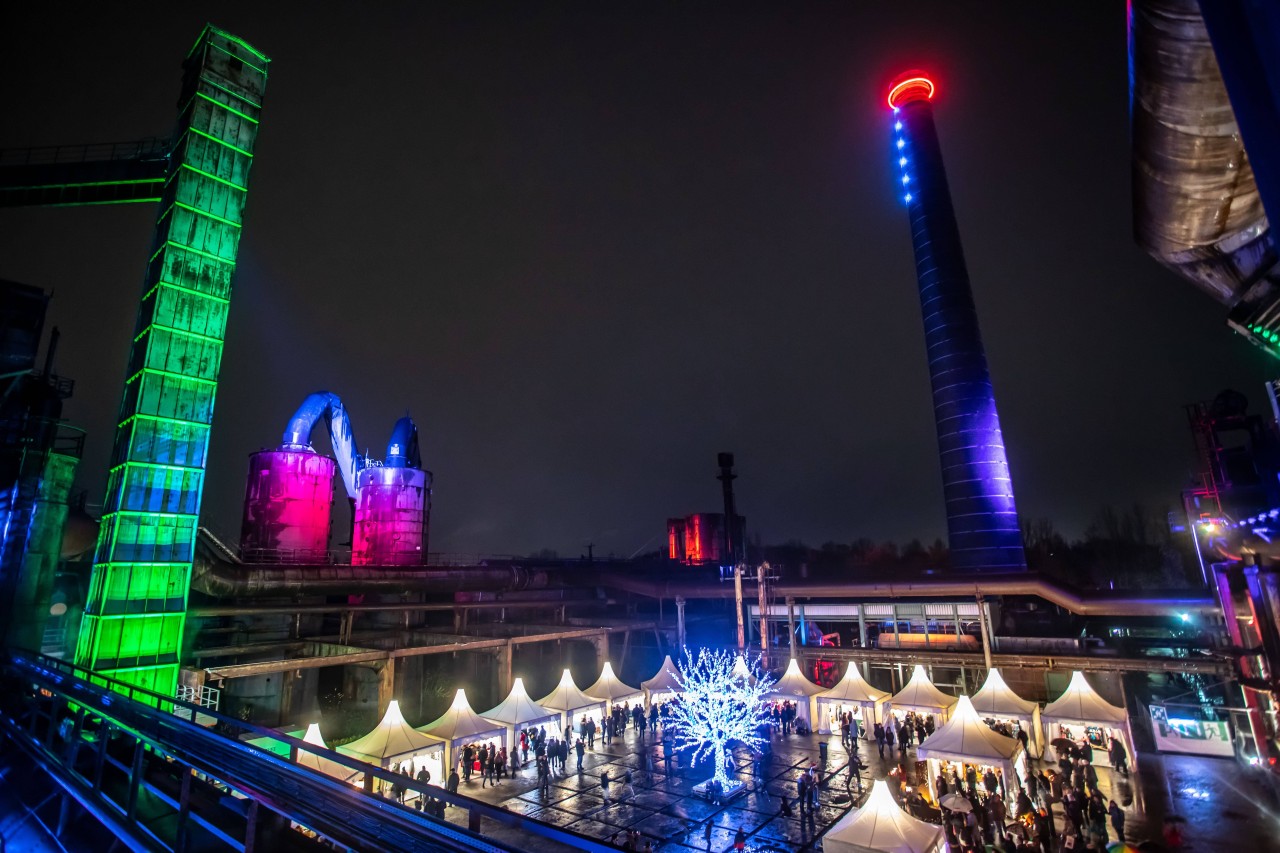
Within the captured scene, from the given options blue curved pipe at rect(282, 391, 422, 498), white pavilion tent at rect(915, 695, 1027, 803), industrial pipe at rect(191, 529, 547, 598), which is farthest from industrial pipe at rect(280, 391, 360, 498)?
white pavilion tent at rect(915, 695, 1027, 803)

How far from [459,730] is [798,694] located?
47.4 ft

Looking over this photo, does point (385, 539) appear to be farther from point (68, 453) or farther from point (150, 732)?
point (150, 732)

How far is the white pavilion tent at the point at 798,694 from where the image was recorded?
1052 inches

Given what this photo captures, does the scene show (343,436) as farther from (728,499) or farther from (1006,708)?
(728,499)

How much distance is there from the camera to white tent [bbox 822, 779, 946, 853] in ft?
40.2

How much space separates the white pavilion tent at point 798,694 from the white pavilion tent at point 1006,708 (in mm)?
6655

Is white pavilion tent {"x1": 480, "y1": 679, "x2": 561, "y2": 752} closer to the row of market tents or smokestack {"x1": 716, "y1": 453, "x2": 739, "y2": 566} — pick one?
the row of market tents

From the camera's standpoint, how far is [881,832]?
12.5m

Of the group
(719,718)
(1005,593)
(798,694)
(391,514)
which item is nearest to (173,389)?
(391,514)

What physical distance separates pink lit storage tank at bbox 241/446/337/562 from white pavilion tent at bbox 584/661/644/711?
1699cm

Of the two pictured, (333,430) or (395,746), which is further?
(333,430)

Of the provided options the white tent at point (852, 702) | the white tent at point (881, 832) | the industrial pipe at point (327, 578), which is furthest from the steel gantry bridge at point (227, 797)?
the white tent at point (852, 702)

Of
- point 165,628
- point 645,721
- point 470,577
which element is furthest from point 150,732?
point 470,577

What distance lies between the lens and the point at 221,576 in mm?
24094
